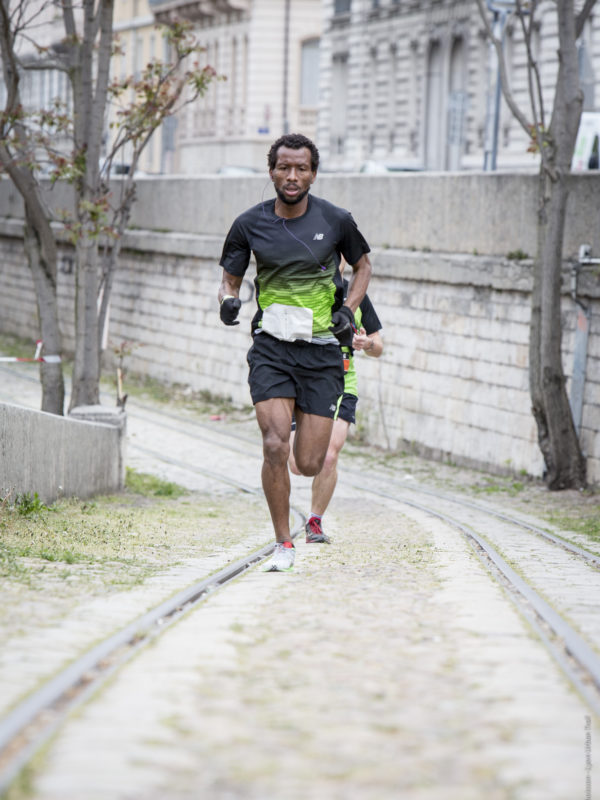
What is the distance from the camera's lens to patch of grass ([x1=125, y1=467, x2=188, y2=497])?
14.1m

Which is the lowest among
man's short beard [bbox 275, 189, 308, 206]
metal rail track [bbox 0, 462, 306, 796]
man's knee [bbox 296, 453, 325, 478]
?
metal rail track [bbox 0, 462, 306, 796]

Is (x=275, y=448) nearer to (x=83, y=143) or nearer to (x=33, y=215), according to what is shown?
(x=83, y=143)

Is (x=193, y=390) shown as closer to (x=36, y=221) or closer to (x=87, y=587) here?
(x=36, y=221)

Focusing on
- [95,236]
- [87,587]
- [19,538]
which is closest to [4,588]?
[87,587]

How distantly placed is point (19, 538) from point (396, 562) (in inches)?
84.8

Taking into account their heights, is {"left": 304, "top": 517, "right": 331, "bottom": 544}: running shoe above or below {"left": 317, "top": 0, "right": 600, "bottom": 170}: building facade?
below

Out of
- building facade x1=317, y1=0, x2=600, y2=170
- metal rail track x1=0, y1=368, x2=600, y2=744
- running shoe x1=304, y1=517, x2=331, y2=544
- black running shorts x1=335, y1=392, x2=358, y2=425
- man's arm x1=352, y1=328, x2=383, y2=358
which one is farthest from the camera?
building facade x1=317, y1=0, x2=600, y2=170

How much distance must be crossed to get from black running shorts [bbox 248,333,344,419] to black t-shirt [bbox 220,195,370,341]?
0.09 meters

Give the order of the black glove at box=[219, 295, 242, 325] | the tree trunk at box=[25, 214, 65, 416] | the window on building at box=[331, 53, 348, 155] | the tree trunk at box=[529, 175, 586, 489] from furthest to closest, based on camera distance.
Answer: the window on building at box=[331, 53, 348, 155] → the tree trunk at box=[25, 214, 65, 416] → the tree trunk at box=[529, 175, 586, 489] → the black glove at box=[219, 295, 242, 325]

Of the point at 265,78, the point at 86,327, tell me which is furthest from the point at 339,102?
the point at 86,327

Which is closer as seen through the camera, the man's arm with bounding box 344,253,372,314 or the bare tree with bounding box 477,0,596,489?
the man's arm with bounding box 344,253,372,314

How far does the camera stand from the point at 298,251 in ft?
23.6

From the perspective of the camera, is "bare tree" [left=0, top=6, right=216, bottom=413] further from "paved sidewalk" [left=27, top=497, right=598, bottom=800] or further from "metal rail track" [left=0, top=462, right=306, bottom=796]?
"paved sidewalk" [left=27, top=497, right=598, bottom=800]

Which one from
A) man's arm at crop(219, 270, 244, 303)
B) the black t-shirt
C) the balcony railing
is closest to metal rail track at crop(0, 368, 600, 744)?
the black t-shirt
